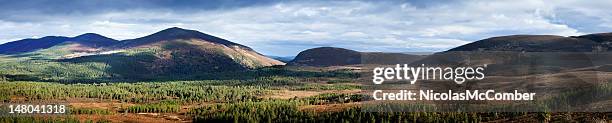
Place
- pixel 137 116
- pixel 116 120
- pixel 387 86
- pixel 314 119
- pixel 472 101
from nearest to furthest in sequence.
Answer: pixel 387 86 < pixel 472 101 < pixel 314 119 < pixel 116 120 < pixel 137 116

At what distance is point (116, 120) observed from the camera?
167375 millimetres

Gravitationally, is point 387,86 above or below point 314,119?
above

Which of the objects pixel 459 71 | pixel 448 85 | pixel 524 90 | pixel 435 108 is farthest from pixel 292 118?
pixel 459 71

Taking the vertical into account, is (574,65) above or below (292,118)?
above

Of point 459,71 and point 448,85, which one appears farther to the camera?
point 448,85

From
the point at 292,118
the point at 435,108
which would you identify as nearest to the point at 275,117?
the point at 292,118

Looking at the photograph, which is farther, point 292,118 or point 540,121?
point 292,118

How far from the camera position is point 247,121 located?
142 m

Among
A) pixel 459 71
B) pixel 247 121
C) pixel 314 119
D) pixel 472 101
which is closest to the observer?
pixel 459 71

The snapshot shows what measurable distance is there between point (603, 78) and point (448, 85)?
46.5m

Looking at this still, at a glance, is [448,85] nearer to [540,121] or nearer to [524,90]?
[540,121]

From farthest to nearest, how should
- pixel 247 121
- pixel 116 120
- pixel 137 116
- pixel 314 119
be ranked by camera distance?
pixel 137 116 < pixel 116 120 < pixel 247 121 < pixel 314 119

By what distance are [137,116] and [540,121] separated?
12921 cm

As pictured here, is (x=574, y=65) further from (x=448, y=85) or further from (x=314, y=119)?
(x=448, y=85)
